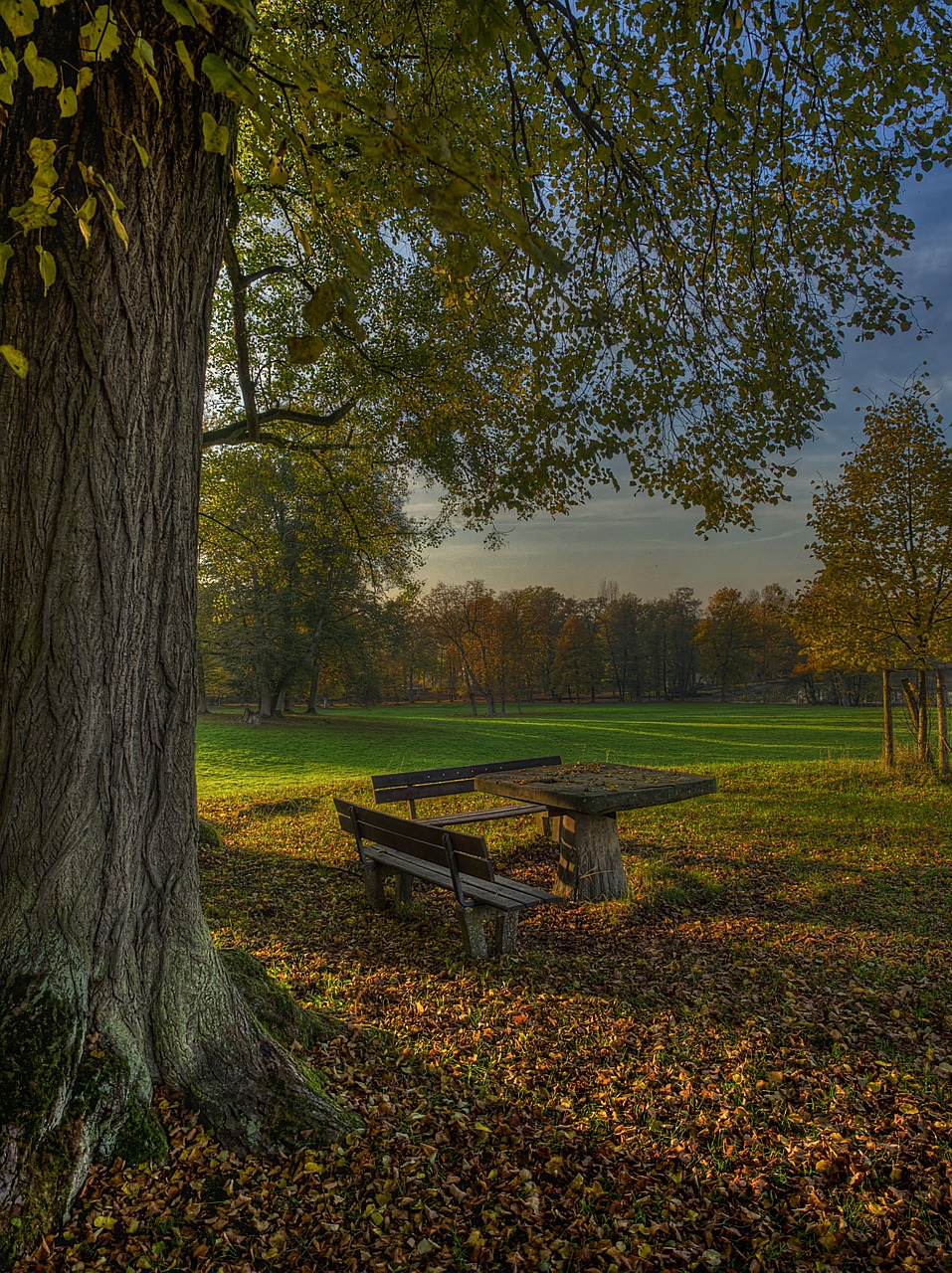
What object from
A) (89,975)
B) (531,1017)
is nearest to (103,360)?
(89,975)

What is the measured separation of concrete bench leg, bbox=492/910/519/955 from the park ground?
0.41 feet

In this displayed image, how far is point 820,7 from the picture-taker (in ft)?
13.0

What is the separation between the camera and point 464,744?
26641mm

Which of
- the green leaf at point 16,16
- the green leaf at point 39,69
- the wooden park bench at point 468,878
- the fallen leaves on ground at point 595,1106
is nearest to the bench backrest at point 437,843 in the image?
the wooden park bench at point 468,878

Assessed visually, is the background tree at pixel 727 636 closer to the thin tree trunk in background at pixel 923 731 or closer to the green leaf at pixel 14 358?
the thin tree trunk in background at pixel 923 731

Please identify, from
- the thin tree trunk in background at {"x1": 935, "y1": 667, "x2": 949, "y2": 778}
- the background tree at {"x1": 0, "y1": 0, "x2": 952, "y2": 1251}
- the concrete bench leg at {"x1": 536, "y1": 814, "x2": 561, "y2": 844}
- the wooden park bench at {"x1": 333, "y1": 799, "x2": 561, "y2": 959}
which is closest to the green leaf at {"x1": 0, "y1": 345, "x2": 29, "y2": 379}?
the background tree at {"x1": 0, "y1": 0, "x2": 952, "y2": 1251}

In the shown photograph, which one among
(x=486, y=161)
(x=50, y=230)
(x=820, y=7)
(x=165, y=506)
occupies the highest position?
(x=486, y=161)

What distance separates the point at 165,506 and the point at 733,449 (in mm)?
5556

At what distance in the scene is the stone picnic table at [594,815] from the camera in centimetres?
660

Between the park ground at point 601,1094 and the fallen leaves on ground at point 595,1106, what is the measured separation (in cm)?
1

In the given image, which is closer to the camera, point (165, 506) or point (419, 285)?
point (165, 506)

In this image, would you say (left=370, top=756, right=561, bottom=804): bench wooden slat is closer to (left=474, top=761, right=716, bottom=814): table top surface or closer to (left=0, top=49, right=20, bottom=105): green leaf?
(left=474, top=761, right=716, bottom=814): table top surface

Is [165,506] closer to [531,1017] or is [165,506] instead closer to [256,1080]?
[256,1080]

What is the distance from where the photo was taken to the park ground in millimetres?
2455
